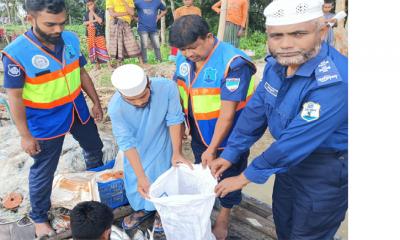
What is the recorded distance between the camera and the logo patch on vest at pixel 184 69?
244 cm

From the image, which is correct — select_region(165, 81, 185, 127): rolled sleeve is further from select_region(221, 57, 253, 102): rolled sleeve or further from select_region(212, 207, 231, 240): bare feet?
select_region(212, 207, 231, 240): bare feet

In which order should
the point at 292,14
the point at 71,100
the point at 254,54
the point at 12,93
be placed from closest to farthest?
the point at 292,14
the point at 12,93
the point at 71,100
the point at 254,54

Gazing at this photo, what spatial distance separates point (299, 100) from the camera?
5.35 ft

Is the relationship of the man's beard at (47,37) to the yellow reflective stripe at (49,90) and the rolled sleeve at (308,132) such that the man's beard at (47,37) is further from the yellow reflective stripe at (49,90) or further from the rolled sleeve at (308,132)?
the rolled sleeve at (308,132)

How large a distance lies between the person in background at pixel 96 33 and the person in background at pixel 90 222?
6185 millimetres

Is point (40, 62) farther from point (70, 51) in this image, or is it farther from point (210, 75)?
point (210, 75)

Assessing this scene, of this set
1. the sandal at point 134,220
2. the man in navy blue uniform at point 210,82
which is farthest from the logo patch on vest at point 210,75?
the sandal at point 134,220

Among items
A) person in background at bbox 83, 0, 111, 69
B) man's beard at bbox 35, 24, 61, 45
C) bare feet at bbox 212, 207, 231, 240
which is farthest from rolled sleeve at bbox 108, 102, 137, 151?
person in background at bbox 83, 0, 111, 69

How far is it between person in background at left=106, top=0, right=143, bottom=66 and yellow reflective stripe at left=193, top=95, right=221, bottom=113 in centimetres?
521

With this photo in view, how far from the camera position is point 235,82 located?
223 centimetres

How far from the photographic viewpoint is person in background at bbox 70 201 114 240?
1847 millimetres
